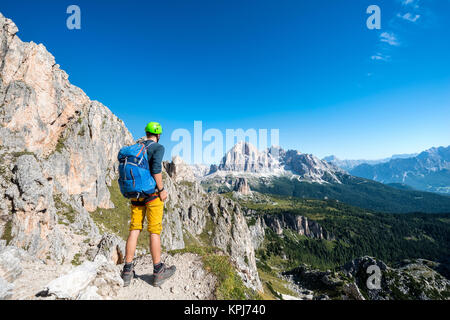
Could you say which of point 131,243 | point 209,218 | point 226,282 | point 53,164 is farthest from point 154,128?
point 209,218

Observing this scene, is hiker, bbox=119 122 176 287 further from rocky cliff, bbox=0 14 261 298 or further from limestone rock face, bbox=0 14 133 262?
limestone rock face, bbox=0 14 133 262

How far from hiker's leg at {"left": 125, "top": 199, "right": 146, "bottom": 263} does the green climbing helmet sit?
309cm

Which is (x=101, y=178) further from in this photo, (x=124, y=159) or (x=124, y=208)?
(x=124, y=159)

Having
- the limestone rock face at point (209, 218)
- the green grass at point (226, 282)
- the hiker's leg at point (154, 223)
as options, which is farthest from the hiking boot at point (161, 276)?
the limestone rock face at point (209, 218)

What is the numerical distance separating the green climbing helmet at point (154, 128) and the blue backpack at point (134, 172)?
0.87m

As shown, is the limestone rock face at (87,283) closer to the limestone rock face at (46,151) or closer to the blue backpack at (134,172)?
the blue backpack at (134,172)

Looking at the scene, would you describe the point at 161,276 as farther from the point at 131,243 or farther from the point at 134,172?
the point at 134,172

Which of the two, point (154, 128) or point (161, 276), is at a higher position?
point (154, 128)

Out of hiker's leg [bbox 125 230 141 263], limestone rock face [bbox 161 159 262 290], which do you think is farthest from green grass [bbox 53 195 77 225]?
limestone rock face [bbox 161 159 262 290]

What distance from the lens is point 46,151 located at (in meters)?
65.9

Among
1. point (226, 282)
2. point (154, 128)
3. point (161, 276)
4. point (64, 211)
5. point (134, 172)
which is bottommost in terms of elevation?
point (64, 211)

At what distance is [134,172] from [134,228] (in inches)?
93.6

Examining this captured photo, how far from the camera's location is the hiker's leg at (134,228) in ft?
26.6
